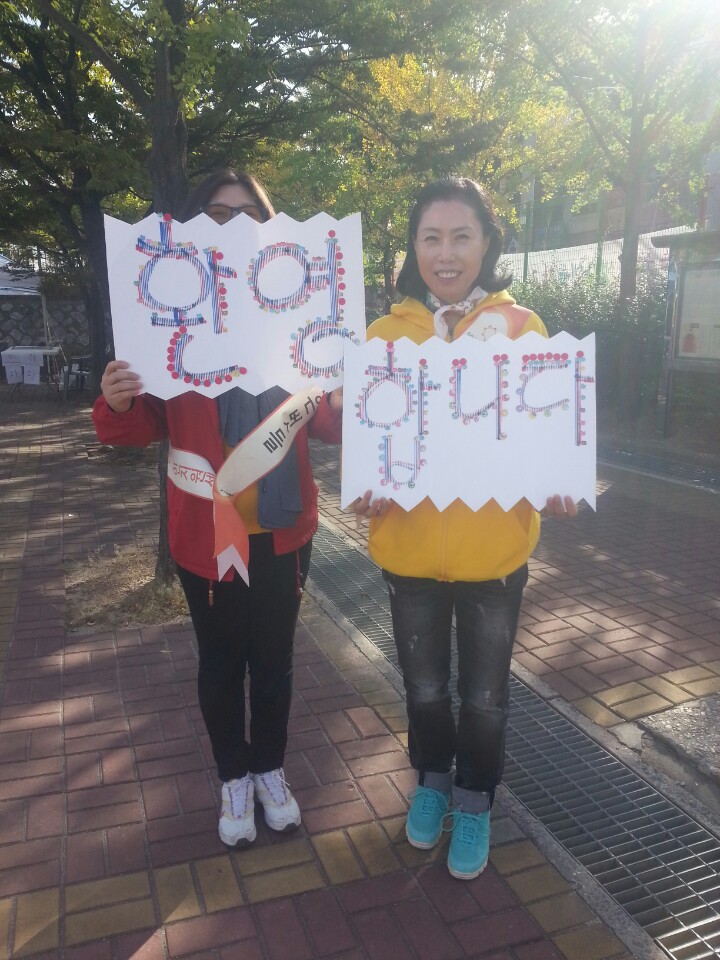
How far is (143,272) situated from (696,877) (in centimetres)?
251

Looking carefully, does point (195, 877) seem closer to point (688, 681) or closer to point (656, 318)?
point (688, 681)

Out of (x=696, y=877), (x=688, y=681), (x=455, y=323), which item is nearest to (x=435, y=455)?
(x=455, y=323)

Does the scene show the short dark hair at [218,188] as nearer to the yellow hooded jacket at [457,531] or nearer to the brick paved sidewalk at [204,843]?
the yellow hooded jacket at [457,531]

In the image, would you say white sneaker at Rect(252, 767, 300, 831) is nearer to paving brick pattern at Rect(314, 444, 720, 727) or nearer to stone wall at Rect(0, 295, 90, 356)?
paving brick pattern at Rect(314, 444, 720, 727)

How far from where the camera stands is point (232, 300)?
2.26 meters

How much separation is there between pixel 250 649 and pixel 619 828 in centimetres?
144

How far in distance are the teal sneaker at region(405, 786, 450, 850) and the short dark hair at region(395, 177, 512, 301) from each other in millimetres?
1608

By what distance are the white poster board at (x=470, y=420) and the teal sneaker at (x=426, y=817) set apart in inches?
41.4

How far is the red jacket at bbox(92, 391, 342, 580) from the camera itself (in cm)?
227

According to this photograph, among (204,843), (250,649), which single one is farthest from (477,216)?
(204,843)

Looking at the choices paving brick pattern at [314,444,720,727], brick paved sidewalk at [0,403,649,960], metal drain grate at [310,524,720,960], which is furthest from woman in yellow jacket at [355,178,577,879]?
paving brick pattern at [314,444,720,727]

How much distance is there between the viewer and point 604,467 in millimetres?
8539

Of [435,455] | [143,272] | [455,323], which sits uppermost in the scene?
[143,272]

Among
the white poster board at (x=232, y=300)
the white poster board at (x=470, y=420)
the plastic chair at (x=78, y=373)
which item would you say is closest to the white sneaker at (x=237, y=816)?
the white poster board at (x=470, y=420)
